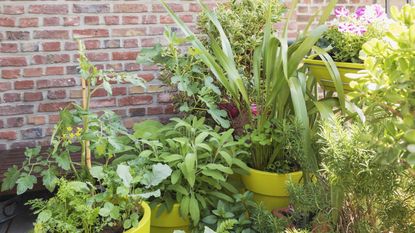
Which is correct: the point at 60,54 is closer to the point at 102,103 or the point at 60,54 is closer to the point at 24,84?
the point at 24,84

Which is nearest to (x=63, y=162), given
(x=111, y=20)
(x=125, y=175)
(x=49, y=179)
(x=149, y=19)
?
(x=49, y=179)

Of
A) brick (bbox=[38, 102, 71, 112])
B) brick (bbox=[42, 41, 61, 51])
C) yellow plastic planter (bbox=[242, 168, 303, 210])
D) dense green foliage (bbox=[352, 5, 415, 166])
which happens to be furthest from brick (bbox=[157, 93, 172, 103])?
dense green foliage (bbox=[352, 5, 415, 166])

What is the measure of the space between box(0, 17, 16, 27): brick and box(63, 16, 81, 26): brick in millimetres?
288

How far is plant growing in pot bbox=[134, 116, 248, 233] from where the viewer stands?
1.71 metres

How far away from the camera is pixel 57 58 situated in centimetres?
254

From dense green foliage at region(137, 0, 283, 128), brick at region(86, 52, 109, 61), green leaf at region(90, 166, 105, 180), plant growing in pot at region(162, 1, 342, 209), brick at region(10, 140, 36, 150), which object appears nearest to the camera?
green leaf at region(90, 166, 105, 180)

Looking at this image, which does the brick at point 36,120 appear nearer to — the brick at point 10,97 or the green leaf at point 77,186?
the brick at point 10,97

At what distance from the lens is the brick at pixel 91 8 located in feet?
8.38

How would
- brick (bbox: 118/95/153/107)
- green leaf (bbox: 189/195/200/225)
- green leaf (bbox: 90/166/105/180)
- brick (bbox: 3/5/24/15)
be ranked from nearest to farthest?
green leaf (bbox: 90/166/105/180)
green leaf (bbox: 189/195/200/225)
brick (bbox: 3/5/24/15)
brick (bbox: 118/95/153/107)

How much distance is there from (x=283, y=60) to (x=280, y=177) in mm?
523

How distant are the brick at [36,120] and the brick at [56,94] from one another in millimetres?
138

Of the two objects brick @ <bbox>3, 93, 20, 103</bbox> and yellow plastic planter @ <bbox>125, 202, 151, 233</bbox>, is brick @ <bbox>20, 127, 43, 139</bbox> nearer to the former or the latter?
brick @ <bbox>3, 93, 20, 103</bbox>

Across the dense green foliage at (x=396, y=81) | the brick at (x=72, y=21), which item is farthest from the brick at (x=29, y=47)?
the dense green foliage at (x=396, y=81)

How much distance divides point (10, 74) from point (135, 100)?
0.77m
